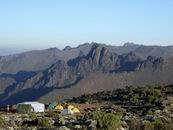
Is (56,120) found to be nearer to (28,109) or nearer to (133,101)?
(28,109)

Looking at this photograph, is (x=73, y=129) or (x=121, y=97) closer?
(x=73, y=129)

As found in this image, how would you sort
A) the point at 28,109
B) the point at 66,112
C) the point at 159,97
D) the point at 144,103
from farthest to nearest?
1. the point at 159,97
2. the point at 144,103
3. the point at 28,109
4. the point at 66,112

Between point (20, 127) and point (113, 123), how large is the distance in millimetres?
6728

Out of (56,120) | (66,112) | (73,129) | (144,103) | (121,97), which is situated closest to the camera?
(73,129)

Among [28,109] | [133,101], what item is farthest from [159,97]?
[28,109]

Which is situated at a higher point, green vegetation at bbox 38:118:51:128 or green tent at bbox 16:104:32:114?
green vegetation at bbox 38:118:51:128

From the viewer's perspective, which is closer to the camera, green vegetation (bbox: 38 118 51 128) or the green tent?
green vegetation (bbox: 38 118 51 128)

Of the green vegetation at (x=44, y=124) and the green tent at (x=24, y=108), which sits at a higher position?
the green vegetation at (x=44, y=124)

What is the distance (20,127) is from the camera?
40656 millimetres

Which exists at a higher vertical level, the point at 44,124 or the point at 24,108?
the point at 44,124

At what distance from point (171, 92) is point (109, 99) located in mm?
9477

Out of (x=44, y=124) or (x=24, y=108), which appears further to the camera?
(x=24, y=108)

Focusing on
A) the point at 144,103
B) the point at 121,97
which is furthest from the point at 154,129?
the point at 121,97

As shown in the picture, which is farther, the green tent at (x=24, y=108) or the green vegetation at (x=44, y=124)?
the green tent at (x=24, y=108)
